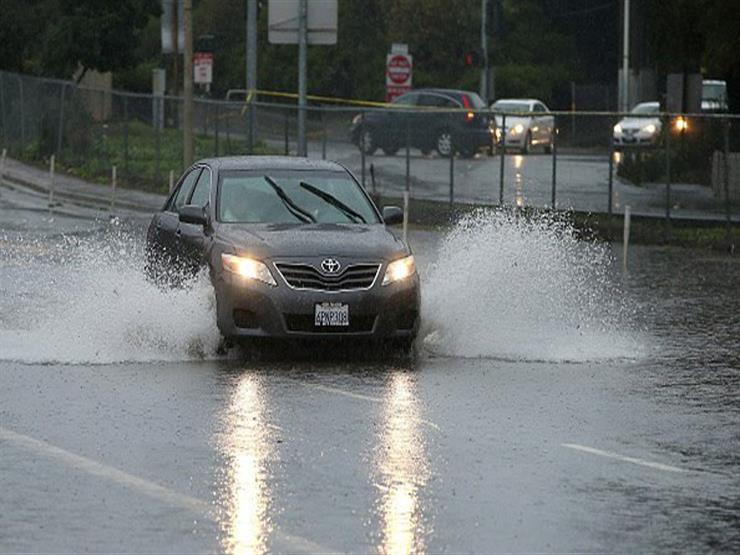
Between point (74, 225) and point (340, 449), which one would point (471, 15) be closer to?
point (74, 225)

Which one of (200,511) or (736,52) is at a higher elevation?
(736,52)

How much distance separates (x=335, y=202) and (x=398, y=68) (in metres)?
36.9

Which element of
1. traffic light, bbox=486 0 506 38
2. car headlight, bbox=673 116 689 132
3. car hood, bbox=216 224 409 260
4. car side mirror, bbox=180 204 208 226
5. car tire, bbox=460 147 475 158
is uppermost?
traffic light, bbox=486 0 506 38

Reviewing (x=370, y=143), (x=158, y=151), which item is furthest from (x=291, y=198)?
(x=158, y=151)

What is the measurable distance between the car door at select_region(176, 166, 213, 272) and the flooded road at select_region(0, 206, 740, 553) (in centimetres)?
45

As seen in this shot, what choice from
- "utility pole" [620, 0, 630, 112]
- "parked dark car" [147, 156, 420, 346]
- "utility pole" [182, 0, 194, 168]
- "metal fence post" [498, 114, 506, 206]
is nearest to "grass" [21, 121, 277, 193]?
"utility pole" [182, 0, 194, 168]

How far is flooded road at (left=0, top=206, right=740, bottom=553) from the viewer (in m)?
9.88

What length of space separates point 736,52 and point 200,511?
26.7 m

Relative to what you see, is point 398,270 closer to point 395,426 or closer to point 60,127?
point 395,426

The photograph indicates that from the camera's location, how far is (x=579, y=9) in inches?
3568

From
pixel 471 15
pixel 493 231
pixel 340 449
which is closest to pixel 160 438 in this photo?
pixel 340 449

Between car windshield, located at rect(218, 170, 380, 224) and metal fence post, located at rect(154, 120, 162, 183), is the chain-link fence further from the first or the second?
car windshield, located at rect(218, 170, 380, 224)

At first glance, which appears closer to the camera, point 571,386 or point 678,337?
point 571,386

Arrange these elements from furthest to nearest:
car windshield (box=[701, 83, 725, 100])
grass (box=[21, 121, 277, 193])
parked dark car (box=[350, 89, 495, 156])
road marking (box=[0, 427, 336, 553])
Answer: car windshield (box=[701, 83, 725, 100])
grass (box=[21, 121, 277, 193])
parked dark car (box=[350, 89, 495, 156])
road marking (box=[0, 427, 336, 553])
